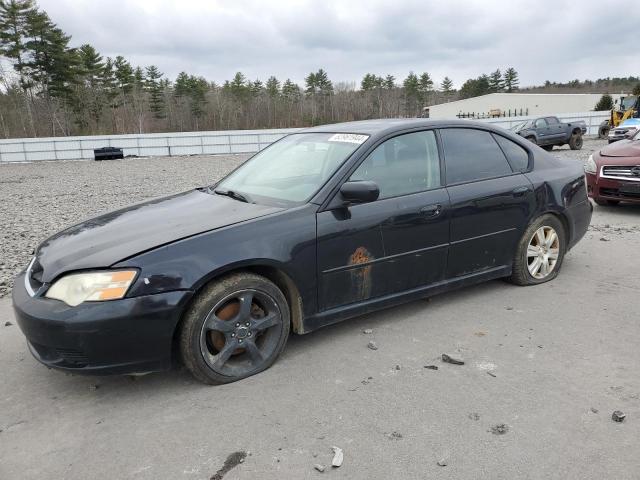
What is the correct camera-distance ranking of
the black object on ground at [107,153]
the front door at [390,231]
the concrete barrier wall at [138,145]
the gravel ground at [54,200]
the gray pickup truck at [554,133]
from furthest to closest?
the concrete barrier wall at [138,145], the black object on ground at [107,153], the gray pickup truck at [554,133], the gravel ground at [54,200], the front door at [390,231]

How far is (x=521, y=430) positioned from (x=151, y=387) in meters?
2.11

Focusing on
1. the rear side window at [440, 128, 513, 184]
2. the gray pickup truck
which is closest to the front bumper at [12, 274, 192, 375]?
the rear side window at [440, 128, 513, 184]

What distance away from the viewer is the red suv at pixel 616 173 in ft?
24.5

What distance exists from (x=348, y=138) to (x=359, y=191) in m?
0.74

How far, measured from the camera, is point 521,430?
2510 millimetres

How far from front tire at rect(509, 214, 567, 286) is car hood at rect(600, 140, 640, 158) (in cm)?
385

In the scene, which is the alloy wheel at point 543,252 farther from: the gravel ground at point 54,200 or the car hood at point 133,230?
the gravel ground at point 54,200

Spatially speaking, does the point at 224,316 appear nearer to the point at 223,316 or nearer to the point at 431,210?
the point at 223,316

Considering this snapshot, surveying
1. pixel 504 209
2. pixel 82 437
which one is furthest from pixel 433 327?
pixel 82 437

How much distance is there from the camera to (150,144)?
98.6ft

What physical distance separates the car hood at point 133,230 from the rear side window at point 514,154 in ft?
7.49

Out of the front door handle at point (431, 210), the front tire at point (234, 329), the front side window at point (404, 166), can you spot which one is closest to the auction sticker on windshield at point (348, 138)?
the front side window at point (404, 166)

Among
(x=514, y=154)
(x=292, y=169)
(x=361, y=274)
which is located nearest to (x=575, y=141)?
(x=514, y=154)

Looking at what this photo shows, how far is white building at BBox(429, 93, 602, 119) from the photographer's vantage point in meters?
68.2
